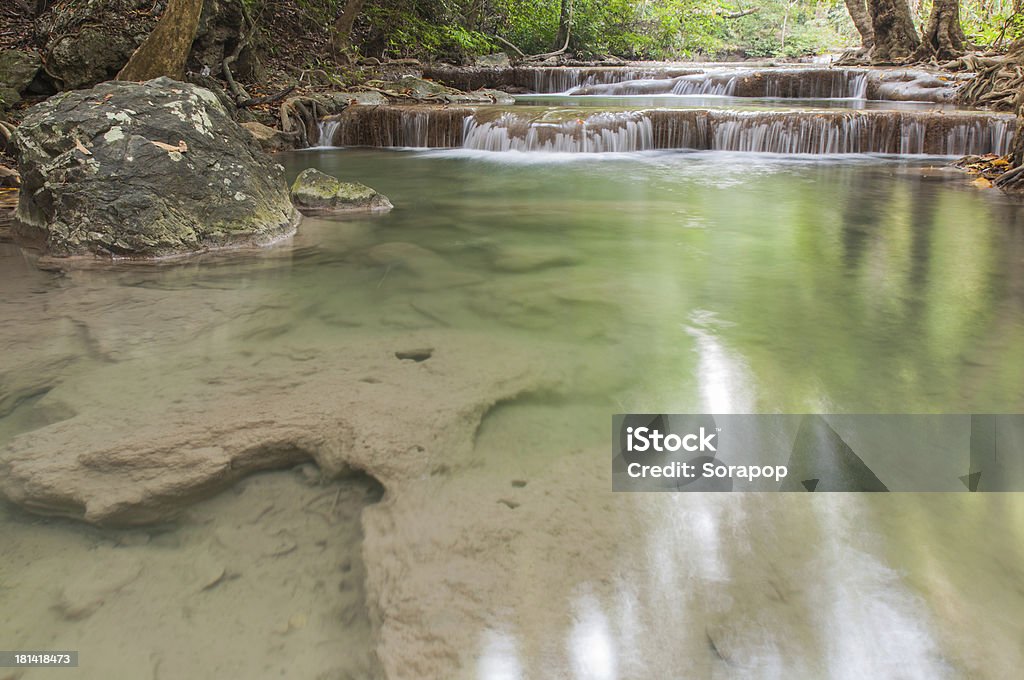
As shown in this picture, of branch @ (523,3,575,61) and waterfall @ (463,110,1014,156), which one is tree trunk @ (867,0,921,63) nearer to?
branch @ (523,3,575,61)

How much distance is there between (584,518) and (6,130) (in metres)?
7.75

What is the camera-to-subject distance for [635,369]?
2537mm

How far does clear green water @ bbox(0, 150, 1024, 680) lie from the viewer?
1.34 metres

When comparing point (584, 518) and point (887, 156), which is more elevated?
point (887, 156)

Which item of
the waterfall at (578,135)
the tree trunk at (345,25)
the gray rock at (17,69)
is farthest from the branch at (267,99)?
the waterfall at (578,135)

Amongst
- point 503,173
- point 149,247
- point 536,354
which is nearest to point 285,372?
point 536,354

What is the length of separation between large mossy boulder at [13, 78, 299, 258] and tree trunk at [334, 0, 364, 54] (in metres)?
10.1

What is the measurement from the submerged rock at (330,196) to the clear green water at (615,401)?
57 centimetres

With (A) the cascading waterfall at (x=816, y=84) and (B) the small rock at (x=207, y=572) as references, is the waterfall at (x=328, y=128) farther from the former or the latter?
(B) the small rock at (x=207, y=572)

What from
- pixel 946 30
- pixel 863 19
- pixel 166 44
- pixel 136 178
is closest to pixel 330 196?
pixel 136 178

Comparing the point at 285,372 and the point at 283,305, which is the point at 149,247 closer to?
the point at 283,305

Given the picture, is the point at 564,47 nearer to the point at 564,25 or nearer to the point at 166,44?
the point at 564,25

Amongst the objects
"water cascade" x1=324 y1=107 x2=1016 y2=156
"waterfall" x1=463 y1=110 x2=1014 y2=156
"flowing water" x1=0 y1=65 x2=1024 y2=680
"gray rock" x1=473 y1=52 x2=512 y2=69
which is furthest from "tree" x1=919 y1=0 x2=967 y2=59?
"flowing water" x1=0 y1=65 x2=1024 y2=680

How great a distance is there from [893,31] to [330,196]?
56.5ft
